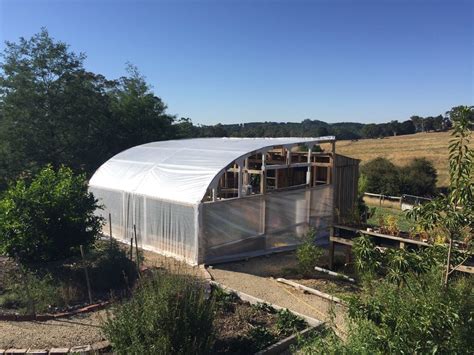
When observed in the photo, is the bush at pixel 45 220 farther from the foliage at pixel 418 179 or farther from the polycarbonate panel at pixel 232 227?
the foliage at pixel 418 179

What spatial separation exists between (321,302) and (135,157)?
918 cm

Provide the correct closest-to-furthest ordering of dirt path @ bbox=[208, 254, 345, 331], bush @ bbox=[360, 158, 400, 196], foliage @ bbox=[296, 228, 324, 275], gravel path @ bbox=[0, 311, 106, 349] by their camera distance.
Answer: gravel path @ bbox=[0, 311, 106, 349] → dirt path @ bbox=[208, 254, 345, 331] → foliage @ bbox=[296, 228, 324, 275] → bush @ bbox=[360, 158, 400, 196]

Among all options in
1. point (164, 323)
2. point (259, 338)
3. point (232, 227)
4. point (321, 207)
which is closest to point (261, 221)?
point (232, 227)

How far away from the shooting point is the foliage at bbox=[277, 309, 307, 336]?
685cm

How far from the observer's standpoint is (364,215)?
50.3 ft

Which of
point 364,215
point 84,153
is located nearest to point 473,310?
point 364,215

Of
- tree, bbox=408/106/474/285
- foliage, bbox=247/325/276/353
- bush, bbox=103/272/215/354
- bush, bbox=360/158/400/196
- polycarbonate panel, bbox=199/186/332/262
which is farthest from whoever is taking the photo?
bush, bbox=360/158/400/196

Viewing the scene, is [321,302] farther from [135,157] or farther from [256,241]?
[135,157]

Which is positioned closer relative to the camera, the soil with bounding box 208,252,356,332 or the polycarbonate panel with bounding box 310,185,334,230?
the soil with bounding box 208,252,356,332

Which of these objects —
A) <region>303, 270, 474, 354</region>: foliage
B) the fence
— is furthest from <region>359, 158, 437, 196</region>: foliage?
<region>303, 270, 474, 354</region>: foliage

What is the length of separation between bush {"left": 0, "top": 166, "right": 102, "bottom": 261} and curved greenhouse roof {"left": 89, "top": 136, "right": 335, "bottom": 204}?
2.68m

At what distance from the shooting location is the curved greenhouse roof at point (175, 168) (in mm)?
11734

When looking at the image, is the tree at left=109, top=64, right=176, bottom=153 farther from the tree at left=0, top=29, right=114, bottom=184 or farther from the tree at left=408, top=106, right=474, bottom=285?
the tree at left=408, top=106, right=474, bottom=285

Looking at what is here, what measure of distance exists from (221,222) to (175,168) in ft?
8.12
